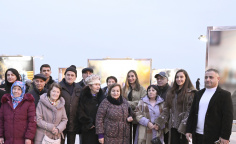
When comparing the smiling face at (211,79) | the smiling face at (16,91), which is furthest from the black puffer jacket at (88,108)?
the smiling face at (211,79)

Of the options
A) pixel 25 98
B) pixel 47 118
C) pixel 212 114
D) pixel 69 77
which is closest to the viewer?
pixel 212 114

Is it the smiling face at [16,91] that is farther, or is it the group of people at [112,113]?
the smiling face at [16,91]

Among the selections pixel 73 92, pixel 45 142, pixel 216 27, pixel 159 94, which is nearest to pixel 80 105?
pixel 73 92

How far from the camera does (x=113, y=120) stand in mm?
3811

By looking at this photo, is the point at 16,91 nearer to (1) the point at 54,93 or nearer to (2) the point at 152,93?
(1) the point at 54,93

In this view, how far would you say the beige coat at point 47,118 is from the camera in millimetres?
3535

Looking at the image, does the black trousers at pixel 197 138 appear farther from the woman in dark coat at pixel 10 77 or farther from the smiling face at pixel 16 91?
the woman in dark coat at pixel 10 77

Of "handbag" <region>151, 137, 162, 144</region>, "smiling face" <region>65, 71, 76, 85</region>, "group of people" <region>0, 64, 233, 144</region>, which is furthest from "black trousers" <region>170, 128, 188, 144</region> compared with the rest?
"smiling face" <region>65, 71, 76, 85</region>

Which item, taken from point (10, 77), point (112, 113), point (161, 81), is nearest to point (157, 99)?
point (161, 81)

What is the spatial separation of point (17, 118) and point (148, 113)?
2.05 meters

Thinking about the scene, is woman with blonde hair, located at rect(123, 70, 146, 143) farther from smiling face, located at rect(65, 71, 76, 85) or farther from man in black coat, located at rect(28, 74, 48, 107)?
man in black coat, located at rect(28, 74, 48, 107)

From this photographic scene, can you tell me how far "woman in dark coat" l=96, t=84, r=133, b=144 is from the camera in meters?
3.78

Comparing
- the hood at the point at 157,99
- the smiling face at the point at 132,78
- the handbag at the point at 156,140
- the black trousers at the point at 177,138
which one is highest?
the smiling face at the point at 132,78

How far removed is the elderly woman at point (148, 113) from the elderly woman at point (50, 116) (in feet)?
4.15
